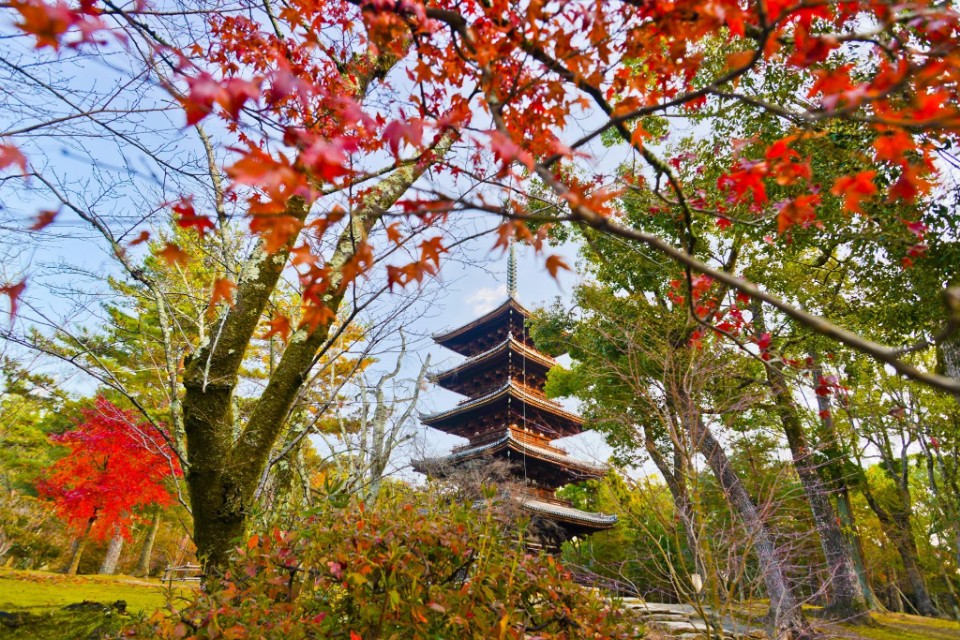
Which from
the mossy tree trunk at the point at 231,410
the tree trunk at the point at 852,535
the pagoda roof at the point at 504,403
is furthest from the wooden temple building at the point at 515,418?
the mossy tree trunk at the point at 231,410

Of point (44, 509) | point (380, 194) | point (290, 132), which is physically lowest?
point (44, 509)

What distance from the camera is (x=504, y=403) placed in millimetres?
17594

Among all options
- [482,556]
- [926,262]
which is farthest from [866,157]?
[482,556]

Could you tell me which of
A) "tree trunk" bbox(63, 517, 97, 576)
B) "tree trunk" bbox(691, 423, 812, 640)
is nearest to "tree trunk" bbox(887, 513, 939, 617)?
"tree trunk" bbox(691, 423, 812, 640)

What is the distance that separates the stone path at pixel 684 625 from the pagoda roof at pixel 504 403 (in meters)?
9.24

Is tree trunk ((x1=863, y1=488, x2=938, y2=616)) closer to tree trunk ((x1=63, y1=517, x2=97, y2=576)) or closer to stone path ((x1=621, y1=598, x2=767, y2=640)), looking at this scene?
stone path ((x1=621, y1=598, x2=767, y2=640))

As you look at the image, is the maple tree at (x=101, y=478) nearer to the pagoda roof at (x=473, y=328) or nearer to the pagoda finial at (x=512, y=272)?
the pagoda roof at (x=473, y=328)

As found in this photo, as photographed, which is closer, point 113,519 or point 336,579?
point 336,579

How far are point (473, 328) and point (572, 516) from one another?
26.7 feet

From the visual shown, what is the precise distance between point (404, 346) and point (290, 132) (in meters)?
3.28

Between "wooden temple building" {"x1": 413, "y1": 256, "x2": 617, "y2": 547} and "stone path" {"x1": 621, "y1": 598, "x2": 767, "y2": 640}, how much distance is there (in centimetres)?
738

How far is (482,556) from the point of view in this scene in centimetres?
182

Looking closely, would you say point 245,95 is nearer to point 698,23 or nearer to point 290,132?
point 290,132

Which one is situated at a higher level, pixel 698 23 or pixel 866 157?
pixel 866 157
